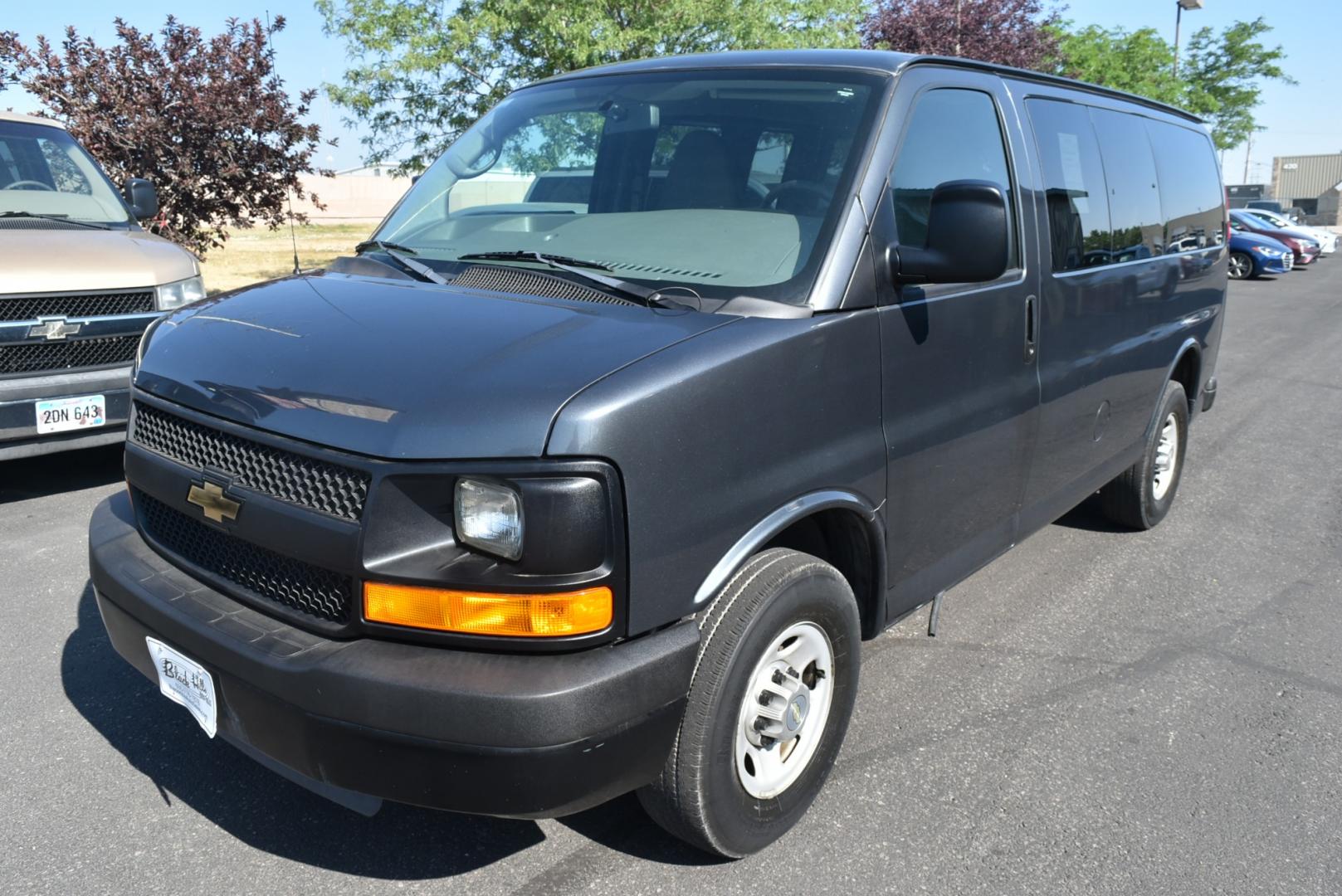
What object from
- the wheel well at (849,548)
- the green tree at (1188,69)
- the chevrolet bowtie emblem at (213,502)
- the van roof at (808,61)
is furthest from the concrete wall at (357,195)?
the wheel well at (849,548)

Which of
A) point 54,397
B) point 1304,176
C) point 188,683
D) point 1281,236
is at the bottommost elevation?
point 188,683

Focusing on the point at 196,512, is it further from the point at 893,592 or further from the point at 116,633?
the point at 893,592

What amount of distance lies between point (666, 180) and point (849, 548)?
1.27m

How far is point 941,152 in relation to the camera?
3367mm

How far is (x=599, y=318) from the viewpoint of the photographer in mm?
2658

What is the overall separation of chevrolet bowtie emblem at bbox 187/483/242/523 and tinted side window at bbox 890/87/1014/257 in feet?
6.34

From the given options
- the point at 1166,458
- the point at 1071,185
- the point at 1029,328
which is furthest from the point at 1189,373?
the point at 1029,328

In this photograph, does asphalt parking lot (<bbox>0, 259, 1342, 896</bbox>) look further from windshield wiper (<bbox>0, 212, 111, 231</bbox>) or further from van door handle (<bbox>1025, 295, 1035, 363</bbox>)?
windshield wiper (<bbox>0, 212, 111, 231</bbox>)

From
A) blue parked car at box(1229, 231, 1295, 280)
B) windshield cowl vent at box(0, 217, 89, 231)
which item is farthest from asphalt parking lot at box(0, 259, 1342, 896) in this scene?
blue parked car at box(1229, 231, 1295, 280)

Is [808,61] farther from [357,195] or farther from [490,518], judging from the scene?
[357,195]

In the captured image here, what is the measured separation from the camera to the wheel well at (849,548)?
299cm

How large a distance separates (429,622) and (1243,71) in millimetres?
39683

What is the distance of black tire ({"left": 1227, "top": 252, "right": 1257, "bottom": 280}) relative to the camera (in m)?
24.3

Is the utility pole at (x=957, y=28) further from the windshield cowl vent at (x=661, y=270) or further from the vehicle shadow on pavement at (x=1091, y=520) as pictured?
the windshield cowl vent at (x=661, y=270)
